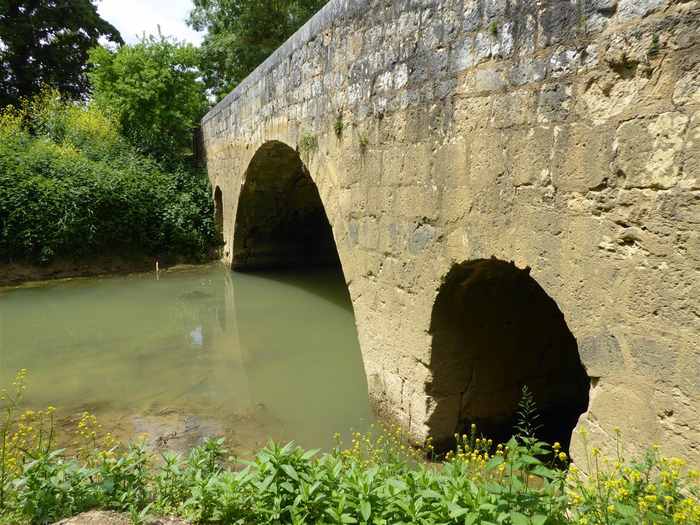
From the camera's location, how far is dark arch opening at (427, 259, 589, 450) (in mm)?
3523

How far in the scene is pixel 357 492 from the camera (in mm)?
2285

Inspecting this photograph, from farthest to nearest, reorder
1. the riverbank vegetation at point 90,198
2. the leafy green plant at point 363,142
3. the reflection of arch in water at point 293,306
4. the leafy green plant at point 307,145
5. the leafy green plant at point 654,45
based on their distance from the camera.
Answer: the riverbank vegetation at point 90,198 → the leafy green plant at point 307,145 → the reflection of arch in water at point 293,306 → the leafy green plant at point 363,142 → the leafy green plant at point 654,45

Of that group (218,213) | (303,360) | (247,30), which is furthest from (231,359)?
A: (247,30)

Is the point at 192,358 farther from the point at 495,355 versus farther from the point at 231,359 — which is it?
the point at 495,355

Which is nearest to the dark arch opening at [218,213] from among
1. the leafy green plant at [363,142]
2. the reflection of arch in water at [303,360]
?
the reflection of arch in water at [303,360]

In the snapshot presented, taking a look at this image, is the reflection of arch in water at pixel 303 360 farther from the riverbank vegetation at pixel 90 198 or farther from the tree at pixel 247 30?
the tree at pixel 247 30

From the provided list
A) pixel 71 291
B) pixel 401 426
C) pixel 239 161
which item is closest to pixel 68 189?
pixel 71 291

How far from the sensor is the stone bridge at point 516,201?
2057mm

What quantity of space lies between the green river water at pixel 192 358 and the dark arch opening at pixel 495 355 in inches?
35.4

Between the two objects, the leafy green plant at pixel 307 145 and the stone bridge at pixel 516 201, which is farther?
the leafy green plant at pixel 307 145

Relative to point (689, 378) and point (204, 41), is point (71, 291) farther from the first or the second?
point (204, 41)

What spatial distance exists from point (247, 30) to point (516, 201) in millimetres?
17741

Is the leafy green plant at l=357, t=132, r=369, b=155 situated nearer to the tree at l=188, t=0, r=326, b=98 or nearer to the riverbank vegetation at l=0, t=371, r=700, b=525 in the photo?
the riverbank vegetation at l=0, t=371, r=700, b=525

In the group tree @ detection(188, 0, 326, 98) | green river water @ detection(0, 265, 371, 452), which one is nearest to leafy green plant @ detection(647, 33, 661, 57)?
green river water @ detection(0, 265, 371, 452)
